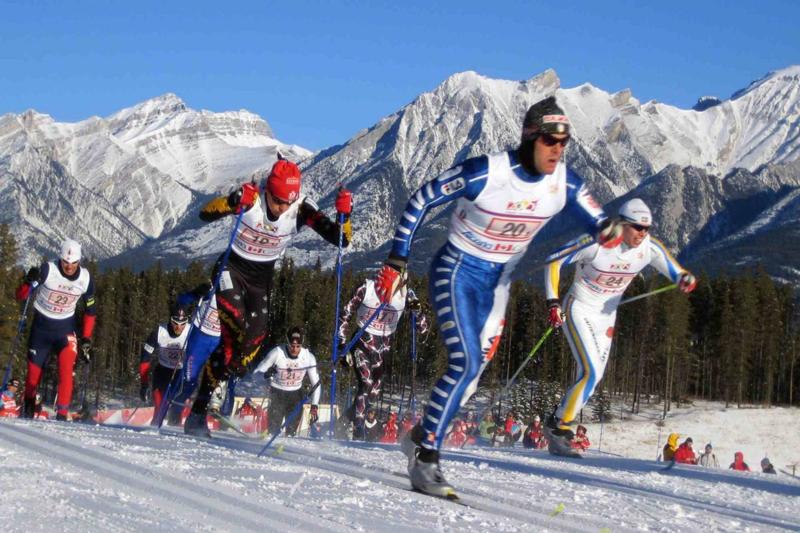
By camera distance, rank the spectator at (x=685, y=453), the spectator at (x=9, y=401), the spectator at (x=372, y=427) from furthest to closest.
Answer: the spectator at (x=685, y=453) < the spectator at (x=9, y=401) < the spectator at (x=372, y=427)

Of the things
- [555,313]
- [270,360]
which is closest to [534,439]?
[270,360]

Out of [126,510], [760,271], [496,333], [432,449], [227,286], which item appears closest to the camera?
[126,510]

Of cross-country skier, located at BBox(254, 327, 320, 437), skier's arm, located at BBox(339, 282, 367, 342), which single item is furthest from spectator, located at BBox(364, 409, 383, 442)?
skier's arm, located at BBox(339, 282, 367, 342)

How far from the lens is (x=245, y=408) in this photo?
21422 mm

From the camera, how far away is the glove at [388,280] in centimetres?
630

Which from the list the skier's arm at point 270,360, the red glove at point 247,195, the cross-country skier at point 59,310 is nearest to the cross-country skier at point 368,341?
the skier's arm at point 270,360

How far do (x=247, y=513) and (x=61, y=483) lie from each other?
1107mm

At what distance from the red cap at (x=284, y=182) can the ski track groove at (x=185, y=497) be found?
138 inches

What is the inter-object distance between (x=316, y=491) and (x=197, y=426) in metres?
4.54

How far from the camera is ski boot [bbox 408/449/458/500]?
20.7 ft

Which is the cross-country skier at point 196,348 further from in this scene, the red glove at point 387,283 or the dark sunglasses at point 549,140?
the dark sunglasses at point 549,140

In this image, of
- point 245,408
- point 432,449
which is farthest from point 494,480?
point 245,408

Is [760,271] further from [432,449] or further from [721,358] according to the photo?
[432,449]

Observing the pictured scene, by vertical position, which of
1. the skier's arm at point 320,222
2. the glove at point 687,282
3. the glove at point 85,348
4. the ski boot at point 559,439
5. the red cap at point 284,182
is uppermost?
the red cap at point 284,182
